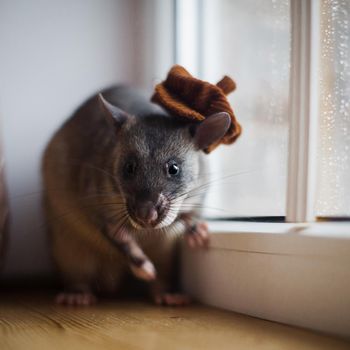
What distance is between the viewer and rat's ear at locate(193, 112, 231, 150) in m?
1.36

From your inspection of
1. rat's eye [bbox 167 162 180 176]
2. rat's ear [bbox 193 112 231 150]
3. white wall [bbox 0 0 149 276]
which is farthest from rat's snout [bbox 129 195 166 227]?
white wall [bbox 0 0 149 276]

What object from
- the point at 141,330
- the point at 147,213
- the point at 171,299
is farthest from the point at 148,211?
the point at 171,299

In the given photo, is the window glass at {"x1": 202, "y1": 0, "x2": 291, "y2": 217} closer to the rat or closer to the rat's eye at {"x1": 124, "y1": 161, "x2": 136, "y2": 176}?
the rat

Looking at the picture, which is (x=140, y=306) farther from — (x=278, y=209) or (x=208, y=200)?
(x=278, y=209)

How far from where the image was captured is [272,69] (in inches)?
55.5

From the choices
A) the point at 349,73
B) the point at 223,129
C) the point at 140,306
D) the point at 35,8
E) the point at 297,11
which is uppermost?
the point at 35,8

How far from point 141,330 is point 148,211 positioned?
0.93 feet

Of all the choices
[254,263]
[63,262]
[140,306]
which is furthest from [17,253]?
[254,263]

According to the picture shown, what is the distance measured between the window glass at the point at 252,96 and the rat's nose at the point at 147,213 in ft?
0.88

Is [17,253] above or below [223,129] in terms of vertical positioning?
below

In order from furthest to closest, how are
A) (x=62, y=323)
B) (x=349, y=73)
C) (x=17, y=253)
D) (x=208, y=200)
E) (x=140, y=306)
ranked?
(x=17, y=253) < (x=208, y=200) < (x=140, y=306) < (x=62, y=323) < (x=349, y=73)

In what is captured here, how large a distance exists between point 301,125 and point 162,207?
15.6 inches

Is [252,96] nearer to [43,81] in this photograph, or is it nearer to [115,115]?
[115,115]

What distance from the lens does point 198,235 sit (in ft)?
5.27
